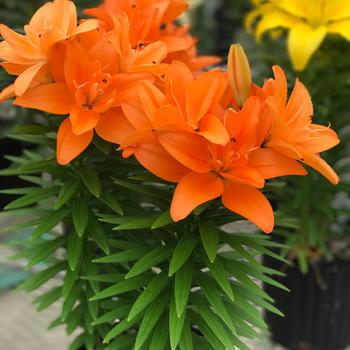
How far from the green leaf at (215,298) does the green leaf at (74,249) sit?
119mm

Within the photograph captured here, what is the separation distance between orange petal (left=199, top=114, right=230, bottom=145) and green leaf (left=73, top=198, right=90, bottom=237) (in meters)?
0.17

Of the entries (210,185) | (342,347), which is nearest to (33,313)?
Result: (342,347)

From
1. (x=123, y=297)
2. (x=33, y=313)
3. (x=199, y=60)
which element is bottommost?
(x=33, y=313)

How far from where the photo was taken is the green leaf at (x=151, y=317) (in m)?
0.47

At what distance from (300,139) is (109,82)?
162mm

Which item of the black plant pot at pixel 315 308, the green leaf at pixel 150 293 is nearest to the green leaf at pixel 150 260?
the green leaf at pixel 150 293

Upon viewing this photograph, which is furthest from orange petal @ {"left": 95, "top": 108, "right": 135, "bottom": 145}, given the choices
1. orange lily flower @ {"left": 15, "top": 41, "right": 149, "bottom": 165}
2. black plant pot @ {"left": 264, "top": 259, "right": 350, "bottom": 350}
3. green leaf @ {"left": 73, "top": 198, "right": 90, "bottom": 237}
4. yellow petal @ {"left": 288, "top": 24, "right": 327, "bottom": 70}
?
black plant pot @ {"left": 264, "top": 259, "right": 350, "bottom": 350}

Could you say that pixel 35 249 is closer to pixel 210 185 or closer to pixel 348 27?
pixel 210 185

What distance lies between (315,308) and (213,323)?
0.66 m

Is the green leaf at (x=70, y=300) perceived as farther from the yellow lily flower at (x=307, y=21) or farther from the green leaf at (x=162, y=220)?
the yellow lily flower at (x=307, y=21)

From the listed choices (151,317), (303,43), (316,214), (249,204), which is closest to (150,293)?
(151,317)

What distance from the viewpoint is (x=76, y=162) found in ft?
1.85

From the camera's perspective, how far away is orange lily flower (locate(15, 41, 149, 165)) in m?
0.46

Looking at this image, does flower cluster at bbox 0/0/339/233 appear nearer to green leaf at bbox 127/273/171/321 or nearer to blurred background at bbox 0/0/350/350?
green leaf at bbox 127/273/171/321
